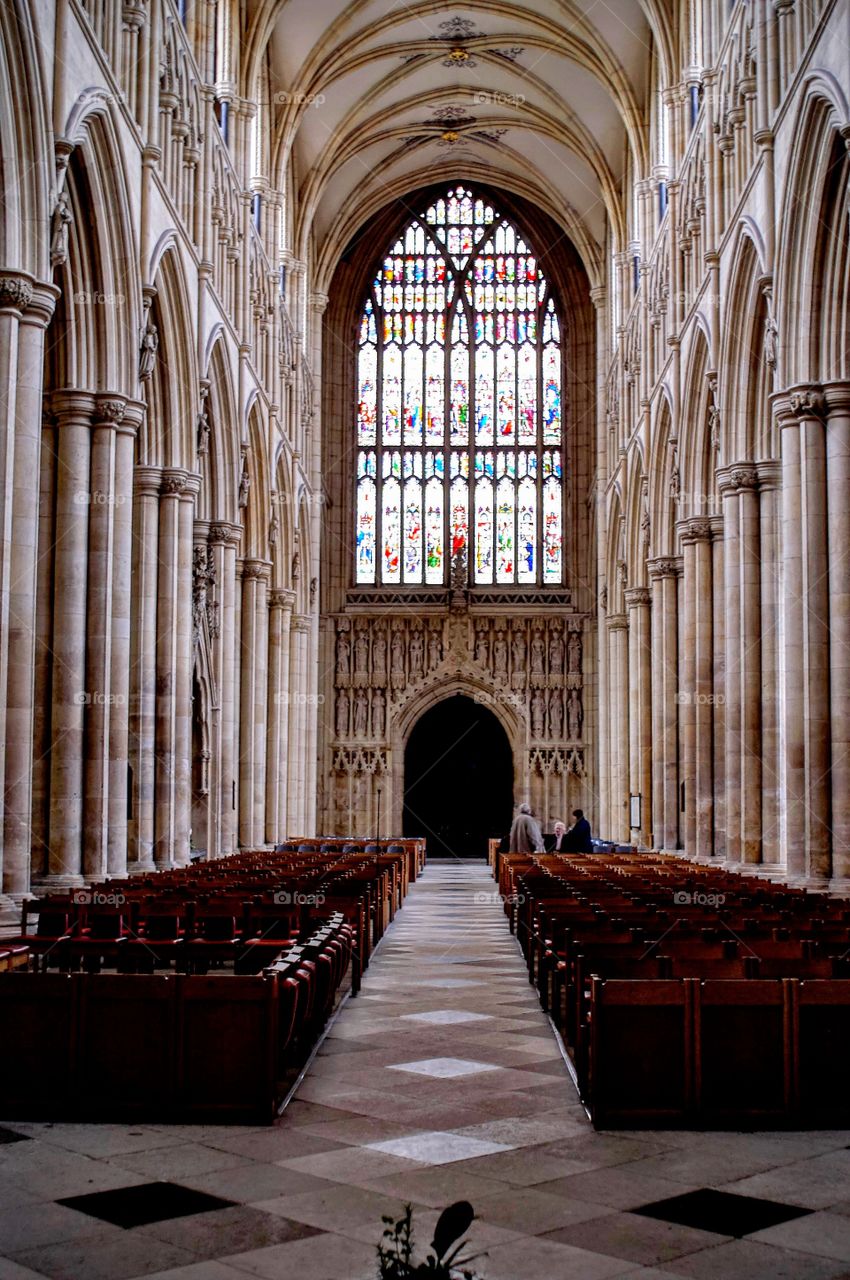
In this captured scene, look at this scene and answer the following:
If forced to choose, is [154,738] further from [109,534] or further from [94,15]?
[94,15]

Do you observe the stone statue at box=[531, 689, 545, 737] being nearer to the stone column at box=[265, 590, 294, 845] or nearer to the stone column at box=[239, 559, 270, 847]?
the stone column at box=[265, 590, 294, 845]

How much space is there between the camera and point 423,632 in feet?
137

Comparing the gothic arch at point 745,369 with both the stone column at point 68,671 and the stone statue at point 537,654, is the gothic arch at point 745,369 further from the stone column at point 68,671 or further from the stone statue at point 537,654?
the stone statue at point 537,654

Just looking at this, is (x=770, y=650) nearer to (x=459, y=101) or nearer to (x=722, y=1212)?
(x=722, y=1212)

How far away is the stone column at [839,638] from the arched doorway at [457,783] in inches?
1030

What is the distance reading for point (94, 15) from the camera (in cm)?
1689

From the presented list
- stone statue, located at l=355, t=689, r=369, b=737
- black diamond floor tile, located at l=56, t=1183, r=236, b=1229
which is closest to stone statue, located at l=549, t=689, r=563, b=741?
stone statue, located at l=355, t=689, r=369, b=737

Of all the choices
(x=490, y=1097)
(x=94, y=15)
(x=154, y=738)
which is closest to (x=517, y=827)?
(x=154, y=738)

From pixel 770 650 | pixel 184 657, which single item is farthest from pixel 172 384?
pixel 770 650

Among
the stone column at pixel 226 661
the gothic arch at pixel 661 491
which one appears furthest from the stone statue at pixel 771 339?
the stone column at pixel 226 661

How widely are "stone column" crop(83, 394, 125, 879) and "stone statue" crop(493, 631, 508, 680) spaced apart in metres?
24.6

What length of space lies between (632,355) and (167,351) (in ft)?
49.7

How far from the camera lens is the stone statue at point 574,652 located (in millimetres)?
41406

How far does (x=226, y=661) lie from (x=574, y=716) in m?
16.7
